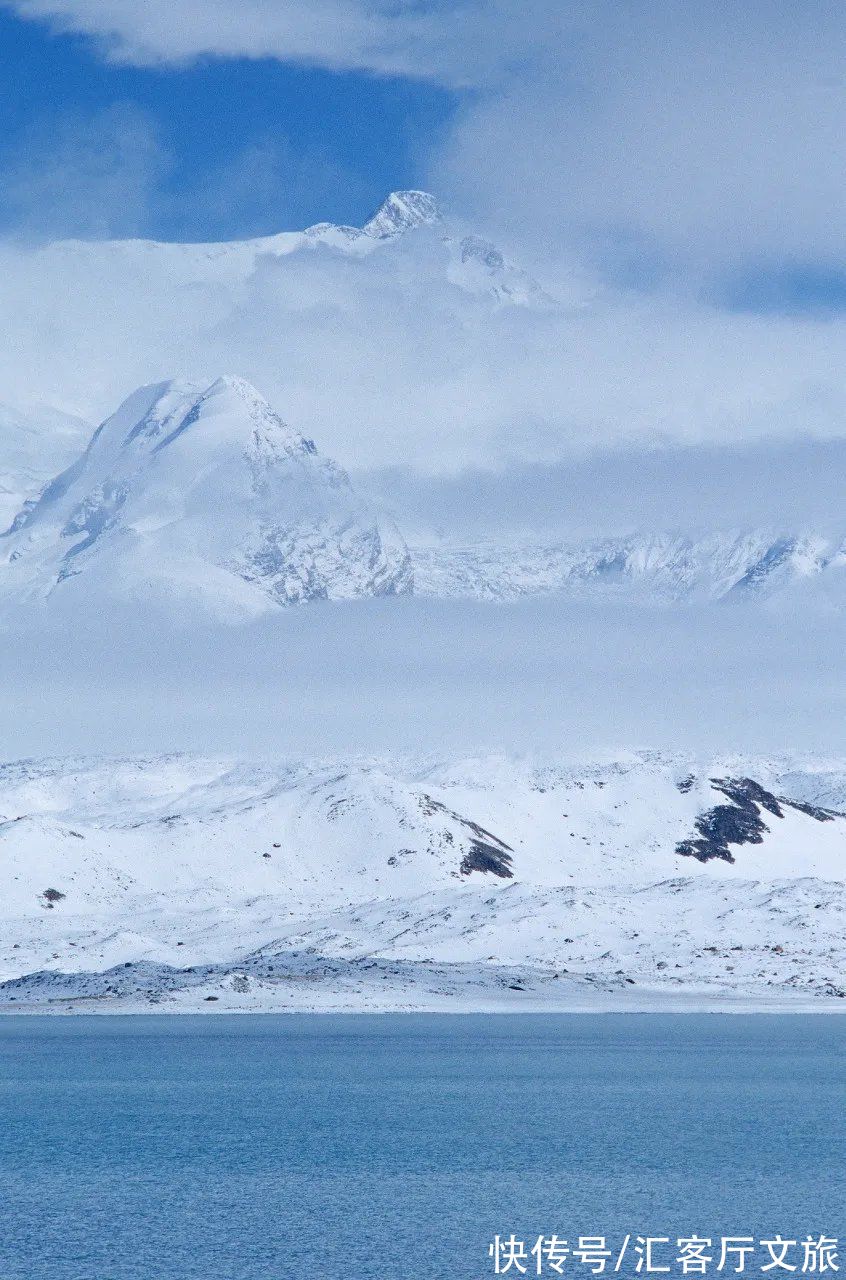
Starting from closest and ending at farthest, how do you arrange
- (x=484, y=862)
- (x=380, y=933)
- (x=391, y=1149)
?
1. (x=391, y=1149)
2. (x=380, y=933)
3. (x=484, y=862)

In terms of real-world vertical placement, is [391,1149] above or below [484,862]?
below

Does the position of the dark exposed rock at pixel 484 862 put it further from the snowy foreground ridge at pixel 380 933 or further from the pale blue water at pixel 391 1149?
the pale blue water at pixel 391 1149

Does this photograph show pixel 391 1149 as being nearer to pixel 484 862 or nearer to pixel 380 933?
pixel 380 933

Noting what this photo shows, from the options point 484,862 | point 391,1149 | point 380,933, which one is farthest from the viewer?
point 484,862

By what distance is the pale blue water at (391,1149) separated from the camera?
45.9 metres

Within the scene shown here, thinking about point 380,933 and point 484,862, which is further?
point 484,862

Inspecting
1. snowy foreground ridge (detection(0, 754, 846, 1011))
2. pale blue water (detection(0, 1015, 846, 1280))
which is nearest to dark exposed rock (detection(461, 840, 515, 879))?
snowy foreground ridge (detection(0, 754, 846, 1011))

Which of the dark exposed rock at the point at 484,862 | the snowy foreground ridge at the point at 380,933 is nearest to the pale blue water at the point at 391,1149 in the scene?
the snowy foreground ridge at the point at 380,933

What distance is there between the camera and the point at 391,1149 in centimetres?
6128

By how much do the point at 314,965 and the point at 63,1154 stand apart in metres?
76.6

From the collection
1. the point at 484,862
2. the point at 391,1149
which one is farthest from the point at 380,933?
the point at 391,1149

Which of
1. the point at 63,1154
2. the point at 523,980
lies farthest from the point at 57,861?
the point at 63,1154

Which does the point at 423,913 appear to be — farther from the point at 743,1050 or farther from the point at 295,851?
the point at 743,1050

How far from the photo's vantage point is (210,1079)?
82625 mm
